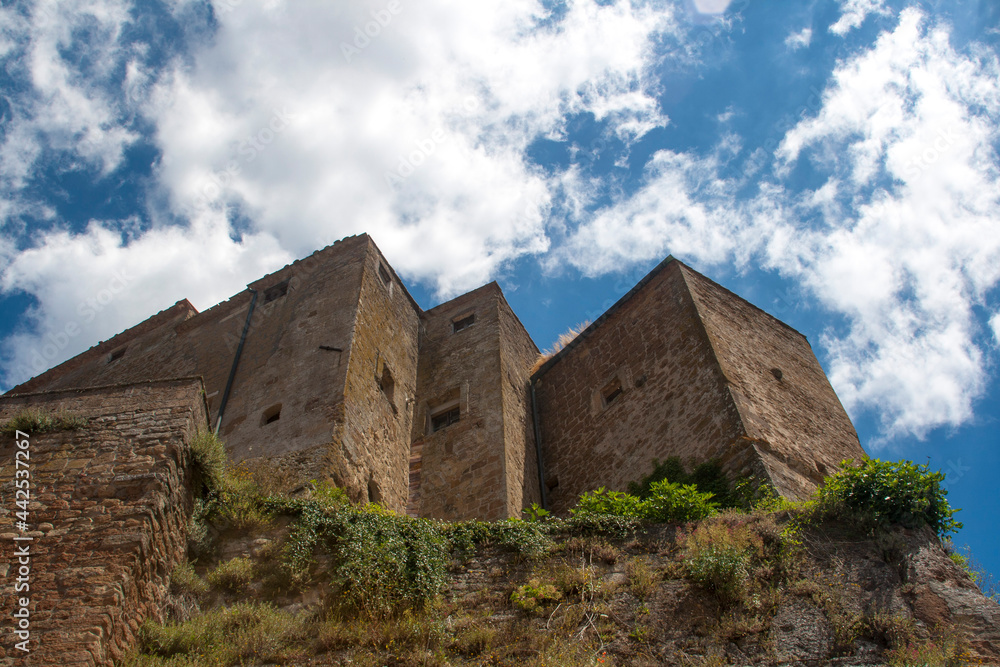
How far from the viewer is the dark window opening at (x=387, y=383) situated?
14.5m

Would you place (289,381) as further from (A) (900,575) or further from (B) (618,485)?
(A) (900,575)

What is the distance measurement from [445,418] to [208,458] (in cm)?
800

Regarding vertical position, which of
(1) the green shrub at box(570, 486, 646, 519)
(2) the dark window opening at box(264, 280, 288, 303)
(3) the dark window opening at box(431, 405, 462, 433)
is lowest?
(1) the green shrub at box(570, 486, 646, 519)

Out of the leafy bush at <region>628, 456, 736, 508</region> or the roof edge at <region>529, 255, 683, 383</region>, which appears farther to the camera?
the roof edge at <region>529, 255, 683, 383</region>

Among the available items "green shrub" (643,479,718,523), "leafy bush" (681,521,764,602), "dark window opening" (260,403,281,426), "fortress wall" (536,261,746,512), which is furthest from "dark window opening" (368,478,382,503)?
"leafy bush" (681,521,764,602)

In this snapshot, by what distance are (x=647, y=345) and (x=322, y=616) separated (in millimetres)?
8906

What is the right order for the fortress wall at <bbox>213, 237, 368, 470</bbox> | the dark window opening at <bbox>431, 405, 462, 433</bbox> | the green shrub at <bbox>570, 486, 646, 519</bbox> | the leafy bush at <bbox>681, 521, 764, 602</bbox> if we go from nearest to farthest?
the leafy bush at <bbox>681, 521, 764, 602</bbox>, the green shrub at <bbox>570, 486, 646, 519</bbox>, the fortress wall at <bbox>213, 237, 368, 470</bbox>, the dark window opening at <bbox>431, 405, 462, 433</bbox>

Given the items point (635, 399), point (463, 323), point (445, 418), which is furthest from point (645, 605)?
point (463, 323)

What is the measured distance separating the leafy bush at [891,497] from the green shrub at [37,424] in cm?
821

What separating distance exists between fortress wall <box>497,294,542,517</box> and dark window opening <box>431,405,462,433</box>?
1.10 meters

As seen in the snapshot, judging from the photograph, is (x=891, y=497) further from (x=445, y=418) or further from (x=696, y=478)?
(x=445, y=418)

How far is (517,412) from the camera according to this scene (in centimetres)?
1584

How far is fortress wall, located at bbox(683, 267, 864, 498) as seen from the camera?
37.1 ft

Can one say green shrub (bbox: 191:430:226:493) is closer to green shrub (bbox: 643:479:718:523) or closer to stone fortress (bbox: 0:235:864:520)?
stone fortress (bbox: 0:235:864:520)
